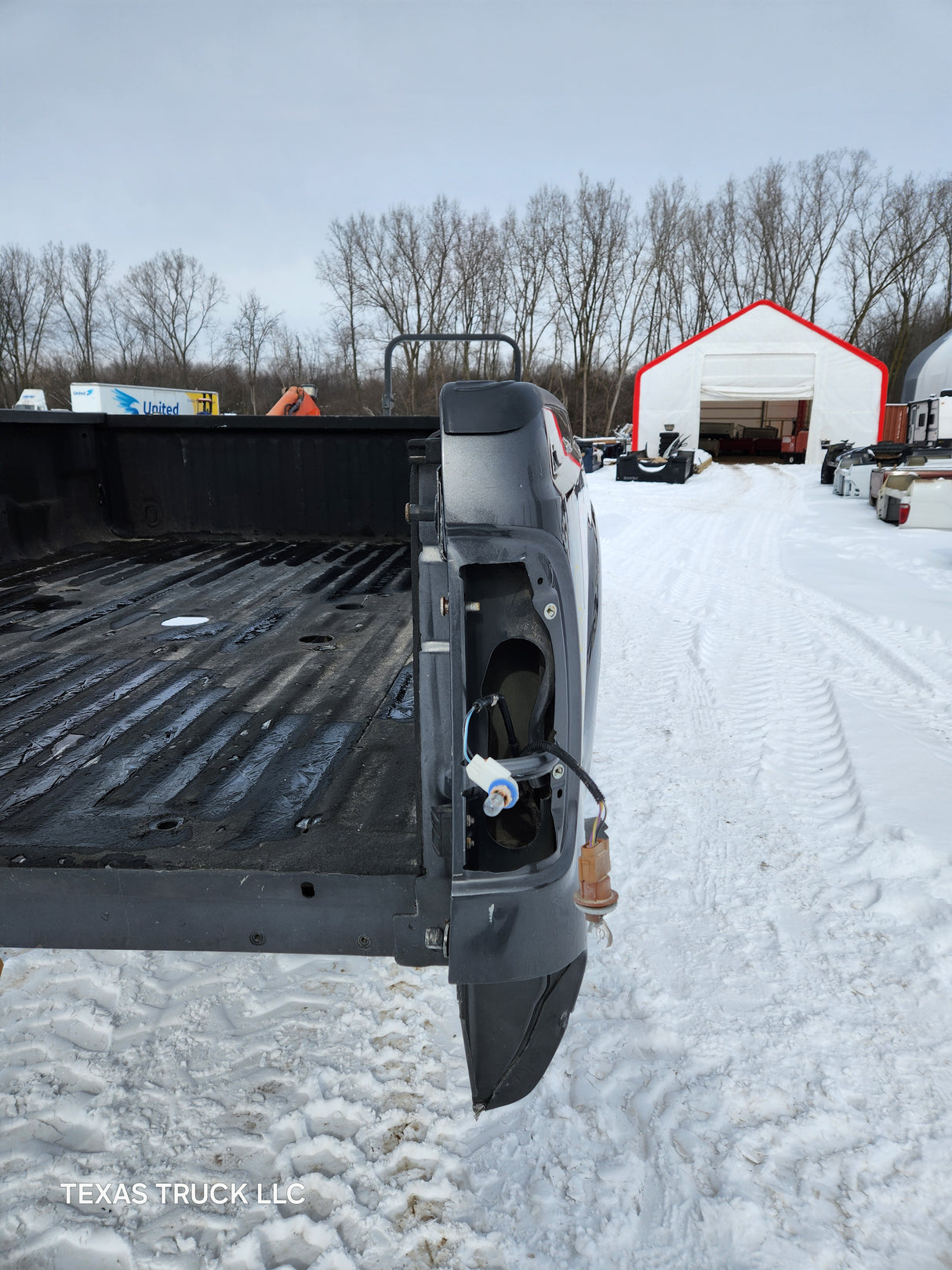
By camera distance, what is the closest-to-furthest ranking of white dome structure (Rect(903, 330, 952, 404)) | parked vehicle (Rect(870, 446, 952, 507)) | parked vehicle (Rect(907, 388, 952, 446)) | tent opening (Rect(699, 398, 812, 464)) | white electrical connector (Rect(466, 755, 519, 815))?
white electrical connector (Rect(466, 755, 519, 815)) → parked vehicle (Rect(870, 446, 952, 507)) → parked vehicle (Rect(907, 388, 952, 446)) → tent opening (Rect(699, 398, 812, 464)) → white dome structure (Rect(903, 330, 952, 404))

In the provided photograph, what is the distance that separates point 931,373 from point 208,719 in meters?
40.6

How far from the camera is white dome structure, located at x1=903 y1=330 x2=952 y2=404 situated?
33531 mm

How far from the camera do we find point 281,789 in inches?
80.0

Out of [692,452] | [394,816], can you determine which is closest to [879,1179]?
[394,816]

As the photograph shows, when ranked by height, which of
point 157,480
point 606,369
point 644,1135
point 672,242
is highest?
point 672,242

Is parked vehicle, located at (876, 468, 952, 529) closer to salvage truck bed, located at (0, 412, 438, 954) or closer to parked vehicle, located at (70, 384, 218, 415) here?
salvage truck bed, located at (0, 412, 438, 954)

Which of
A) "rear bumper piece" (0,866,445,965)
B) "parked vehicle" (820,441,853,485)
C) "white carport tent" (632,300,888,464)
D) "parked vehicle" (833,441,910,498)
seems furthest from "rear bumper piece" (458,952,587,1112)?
"white carport tent" (632,300,888,464)

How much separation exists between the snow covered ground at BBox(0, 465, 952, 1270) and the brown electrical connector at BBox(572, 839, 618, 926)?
2.56 ft

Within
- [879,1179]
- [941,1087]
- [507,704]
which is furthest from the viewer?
[941,1087]

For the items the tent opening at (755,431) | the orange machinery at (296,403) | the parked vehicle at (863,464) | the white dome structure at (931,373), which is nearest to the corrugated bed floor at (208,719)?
the orange machinery at (296,403)

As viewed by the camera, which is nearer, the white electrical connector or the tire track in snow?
the white electrical connector

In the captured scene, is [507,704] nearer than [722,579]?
Yes

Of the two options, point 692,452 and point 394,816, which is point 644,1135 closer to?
point 394,816

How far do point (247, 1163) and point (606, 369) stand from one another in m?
45.6
